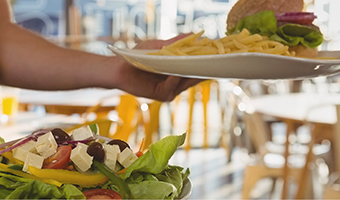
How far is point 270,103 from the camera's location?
3.12 metres

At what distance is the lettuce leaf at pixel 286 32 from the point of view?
1087mm

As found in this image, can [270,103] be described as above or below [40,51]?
below

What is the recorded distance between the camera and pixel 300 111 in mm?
2805

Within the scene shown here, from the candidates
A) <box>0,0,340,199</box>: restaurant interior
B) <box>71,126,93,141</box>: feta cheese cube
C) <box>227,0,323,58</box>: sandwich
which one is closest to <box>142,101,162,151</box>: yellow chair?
<box>0,0,340,199</box>: restaurant interior

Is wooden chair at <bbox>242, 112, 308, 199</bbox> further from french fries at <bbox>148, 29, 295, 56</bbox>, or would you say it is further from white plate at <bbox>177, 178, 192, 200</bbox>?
white plate at <bbox>177, 178, 192, 200</bbox>

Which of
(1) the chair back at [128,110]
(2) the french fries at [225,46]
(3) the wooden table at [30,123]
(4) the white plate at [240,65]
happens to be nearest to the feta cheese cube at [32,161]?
(4) the white plate at [240,65]

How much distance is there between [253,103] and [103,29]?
17.2 feet

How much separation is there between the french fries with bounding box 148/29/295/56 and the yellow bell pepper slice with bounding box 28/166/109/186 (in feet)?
1.60

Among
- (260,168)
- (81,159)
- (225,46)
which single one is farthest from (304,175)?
(81,159)

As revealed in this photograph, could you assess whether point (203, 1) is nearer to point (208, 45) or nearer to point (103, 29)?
point (103, 29)

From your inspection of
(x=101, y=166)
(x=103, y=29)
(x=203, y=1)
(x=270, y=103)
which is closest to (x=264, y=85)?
(x=270, y=103)

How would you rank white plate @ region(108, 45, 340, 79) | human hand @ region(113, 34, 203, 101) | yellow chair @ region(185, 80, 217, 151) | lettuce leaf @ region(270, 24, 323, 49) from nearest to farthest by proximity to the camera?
1. white plate @ region(108, 45, 340, 79)
2. lettuce leaf @ region(270, 24, 323, 49)
3. human hand @ region(113, 34, 203, 101)
4. yellow chair @ region(185, 80, 217, 151)

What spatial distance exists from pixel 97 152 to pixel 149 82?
818 mm

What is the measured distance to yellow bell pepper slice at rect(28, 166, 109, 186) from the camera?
1.61ft
